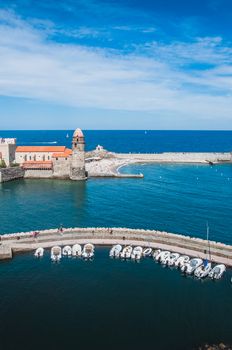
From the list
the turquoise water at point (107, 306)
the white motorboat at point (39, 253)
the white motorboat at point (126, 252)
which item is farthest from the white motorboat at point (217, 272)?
the white motorboat at point (39, 253)

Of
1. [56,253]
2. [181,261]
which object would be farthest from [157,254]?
[56,253]

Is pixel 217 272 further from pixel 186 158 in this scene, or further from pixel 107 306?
pixel 186 158

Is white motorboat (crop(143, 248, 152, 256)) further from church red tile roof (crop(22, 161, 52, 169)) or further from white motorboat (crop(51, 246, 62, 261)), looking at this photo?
church red tile roof (crop(22, 161, 52, 169))

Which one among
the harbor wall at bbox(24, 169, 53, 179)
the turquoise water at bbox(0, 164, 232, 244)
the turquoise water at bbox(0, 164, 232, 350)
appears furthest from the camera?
the harbor wall at bbox(24, 169, 53, 179)

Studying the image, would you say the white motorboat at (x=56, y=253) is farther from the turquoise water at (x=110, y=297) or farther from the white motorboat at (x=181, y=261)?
the white motorboat at (x=181, y=261)

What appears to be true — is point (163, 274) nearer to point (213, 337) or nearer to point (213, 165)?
point (213, 337)

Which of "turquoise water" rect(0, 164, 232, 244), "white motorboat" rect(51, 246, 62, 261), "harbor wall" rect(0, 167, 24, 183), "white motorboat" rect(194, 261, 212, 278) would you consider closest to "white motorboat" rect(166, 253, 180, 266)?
"white motorboat" rect(194, 261, 212, 278)
